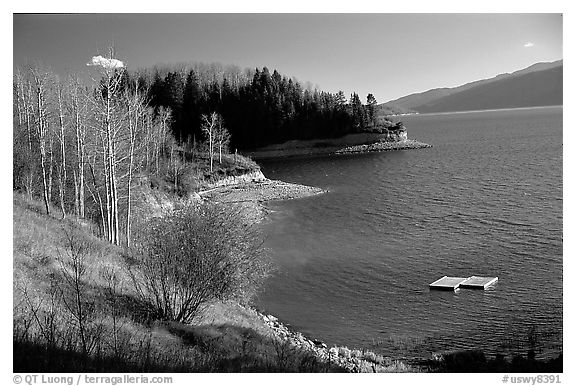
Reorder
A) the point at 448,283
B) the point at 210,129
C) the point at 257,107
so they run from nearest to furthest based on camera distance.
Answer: the point at 448,283, the point at 210,129, the point at 257,107

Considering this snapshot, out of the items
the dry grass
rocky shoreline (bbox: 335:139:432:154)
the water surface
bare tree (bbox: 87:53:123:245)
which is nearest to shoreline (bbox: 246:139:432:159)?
rocky shoreline (bbox: 335:139:432:154)

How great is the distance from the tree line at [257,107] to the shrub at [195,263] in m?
18.2

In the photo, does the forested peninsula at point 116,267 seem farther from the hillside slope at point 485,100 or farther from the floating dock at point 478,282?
the hillside slope at point 485,100

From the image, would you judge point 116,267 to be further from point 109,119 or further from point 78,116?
point 78,116

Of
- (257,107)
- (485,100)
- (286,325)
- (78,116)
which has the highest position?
(485,100)

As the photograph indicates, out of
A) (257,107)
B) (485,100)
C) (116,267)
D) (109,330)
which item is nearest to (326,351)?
(116,267)

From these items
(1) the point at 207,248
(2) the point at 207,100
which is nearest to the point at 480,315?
(1) the point at 207,248

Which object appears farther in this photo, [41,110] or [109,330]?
[41,110]

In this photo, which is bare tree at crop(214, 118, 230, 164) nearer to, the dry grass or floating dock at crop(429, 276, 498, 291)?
floating dock at crop(429, 276, 498, 291)

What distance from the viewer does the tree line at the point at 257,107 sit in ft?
107

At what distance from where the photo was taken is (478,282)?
46.9 feet

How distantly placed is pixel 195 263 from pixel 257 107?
1253 inches

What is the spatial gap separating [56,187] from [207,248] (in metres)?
9.07
